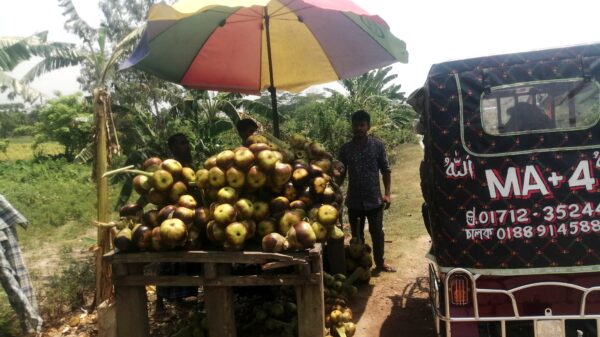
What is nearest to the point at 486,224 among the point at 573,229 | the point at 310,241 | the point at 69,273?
the point at 573,229

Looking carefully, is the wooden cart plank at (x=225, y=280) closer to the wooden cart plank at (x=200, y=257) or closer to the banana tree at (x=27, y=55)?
the wooden cart plank at (x=200, y=257)

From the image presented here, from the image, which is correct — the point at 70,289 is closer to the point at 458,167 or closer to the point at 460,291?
the point at 460,291

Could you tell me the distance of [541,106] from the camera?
2.90m

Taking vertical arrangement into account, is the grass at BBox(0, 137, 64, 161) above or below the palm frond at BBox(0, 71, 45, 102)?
below

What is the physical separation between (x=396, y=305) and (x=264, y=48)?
10.7 ft

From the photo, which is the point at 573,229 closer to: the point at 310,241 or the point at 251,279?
the point at 310,241

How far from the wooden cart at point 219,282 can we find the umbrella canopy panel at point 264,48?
2.16 m

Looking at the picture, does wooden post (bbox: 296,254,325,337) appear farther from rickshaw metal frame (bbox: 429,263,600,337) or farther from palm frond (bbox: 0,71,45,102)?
palm frond (bbox: 0,71,45,102)

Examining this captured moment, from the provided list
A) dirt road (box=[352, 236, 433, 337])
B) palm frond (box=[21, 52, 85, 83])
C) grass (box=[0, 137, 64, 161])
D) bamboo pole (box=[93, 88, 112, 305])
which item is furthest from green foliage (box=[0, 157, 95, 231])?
dirt road (box=[352, 236, 433, 337])

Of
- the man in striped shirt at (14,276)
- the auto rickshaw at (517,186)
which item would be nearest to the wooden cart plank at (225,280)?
the auto rickshaw at (517,186)

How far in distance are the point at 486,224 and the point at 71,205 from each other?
12598 millimetres

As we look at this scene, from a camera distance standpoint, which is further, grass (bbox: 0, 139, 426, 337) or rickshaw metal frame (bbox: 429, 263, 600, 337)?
grass (bbox: 0, 139, 426, 337)

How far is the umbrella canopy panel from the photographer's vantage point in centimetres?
447

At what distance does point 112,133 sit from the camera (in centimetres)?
495
